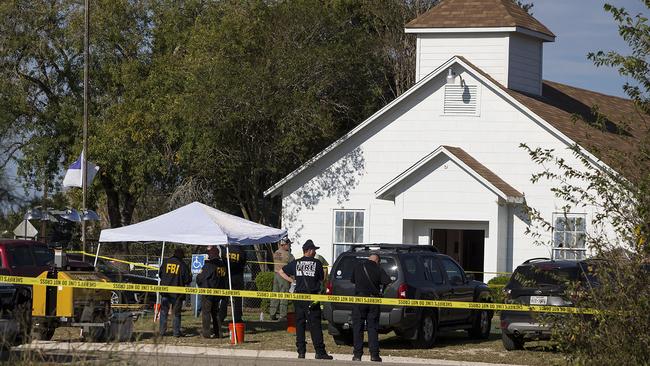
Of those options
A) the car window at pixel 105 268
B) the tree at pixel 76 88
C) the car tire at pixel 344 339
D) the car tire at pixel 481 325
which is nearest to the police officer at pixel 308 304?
the car tire at pixel 344 339

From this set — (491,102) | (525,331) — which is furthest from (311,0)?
(525,331)

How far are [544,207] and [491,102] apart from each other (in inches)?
127

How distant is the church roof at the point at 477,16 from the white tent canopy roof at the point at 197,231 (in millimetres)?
11679

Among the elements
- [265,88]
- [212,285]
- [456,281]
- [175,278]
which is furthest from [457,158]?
[175,278]

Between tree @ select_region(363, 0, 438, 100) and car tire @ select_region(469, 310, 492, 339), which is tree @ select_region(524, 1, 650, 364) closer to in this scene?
car tire @ select_region(469, 310, 492, 339)

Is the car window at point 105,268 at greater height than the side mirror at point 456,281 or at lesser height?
lesser

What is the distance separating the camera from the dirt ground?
19312 mm

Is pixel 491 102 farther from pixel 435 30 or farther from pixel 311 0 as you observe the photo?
pixel 311 0

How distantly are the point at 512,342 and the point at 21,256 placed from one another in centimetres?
1029

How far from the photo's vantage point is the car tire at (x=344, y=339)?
822 inches

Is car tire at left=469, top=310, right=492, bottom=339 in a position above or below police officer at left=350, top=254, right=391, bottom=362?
below

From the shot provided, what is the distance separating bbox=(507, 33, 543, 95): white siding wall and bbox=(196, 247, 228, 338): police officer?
13.3 meters

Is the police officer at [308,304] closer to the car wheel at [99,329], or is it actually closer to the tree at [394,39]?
the car wheel at [99,329]

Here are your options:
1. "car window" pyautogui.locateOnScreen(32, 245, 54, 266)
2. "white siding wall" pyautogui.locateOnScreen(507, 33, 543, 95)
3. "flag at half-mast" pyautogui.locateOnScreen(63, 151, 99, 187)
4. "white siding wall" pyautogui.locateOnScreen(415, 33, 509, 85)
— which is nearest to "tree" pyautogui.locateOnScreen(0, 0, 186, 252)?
"flag at half-mast" pyautogui.locateOnScreen(63, 151, 99, 187)
